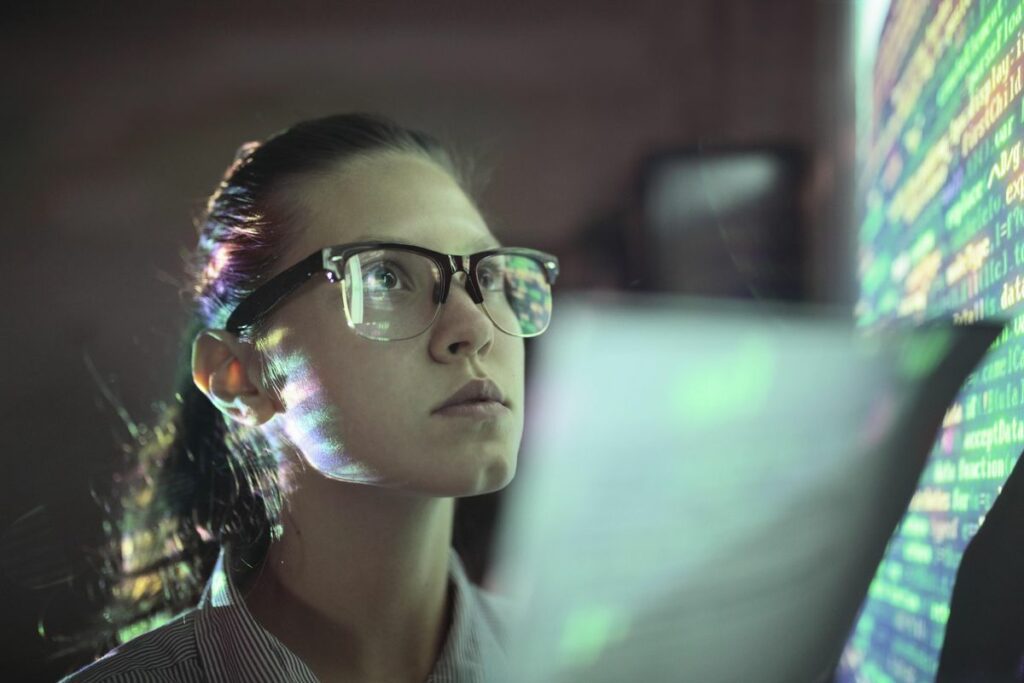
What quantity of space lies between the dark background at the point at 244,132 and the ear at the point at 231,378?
0.06 m

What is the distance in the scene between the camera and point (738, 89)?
3.07ft

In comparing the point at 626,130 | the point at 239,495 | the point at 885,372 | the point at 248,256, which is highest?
the point at 626,130

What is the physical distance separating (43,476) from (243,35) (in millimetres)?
478

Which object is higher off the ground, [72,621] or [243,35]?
[243,35]

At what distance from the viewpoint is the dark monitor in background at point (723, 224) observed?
89cm

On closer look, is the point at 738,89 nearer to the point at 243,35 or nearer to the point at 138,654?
the point at 243,35

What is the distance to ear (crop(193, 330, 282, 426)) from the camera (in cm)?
75

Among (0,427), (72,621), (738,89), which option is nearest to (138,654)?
(72,621)

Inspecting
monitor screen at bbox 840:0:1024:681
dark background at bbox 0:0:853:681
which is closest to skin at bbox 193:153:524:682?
dark background at bbox 0:0:853:681

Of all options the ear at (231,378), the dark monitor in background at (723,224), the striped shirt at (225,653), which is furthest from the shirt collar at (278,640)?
the dark monitor in background at (723,224)

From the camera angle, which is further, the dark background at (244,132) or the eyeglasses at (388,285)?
the dark background at (244,132)

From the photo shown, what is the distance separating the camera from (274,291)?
728 millimetres

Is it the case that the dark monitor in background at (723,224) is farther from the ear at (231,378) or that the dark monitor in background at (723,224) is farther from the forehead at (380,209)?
the ear at (231,378)

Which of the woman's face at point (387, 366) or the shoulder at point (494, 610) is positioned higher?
the woman's face at point (387, 366)
